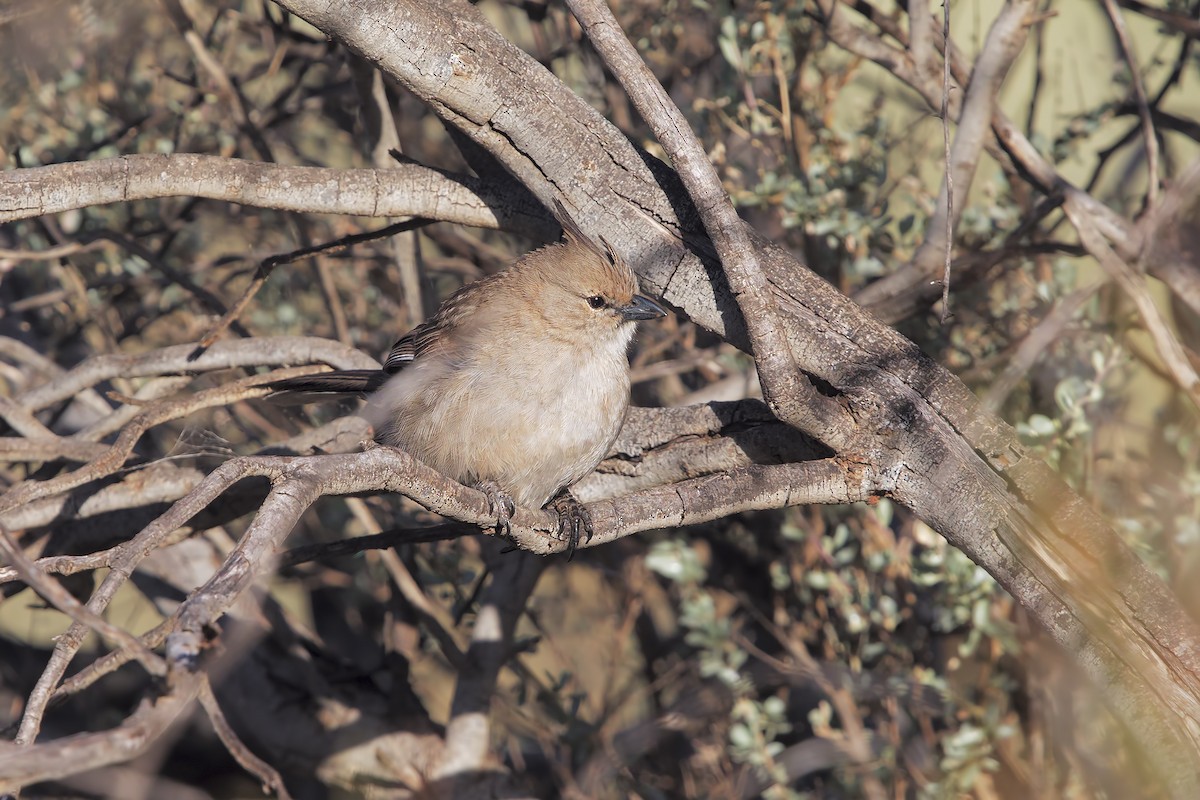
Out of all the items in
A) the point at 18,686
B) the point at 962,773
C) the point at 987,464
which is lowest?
the point at 18,686

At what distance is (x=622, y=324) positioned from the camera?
4.05 metres

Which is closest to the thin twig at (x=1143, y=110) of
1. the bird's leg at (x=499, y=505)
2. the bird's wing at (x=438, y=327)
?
the bird's wing at (x=438, y=327)

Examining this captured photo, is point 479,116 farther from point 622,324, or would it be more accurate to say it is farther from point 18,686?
point 18,686

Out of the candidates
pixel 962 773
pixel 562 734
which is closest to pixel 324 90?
pixel 562 734

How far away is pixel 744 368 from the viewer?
15.7 ft

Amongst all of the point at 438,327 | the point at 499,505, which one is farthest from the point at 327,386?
the point at 499,505

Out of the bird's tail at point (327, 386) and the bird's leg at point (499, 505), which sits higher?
the bird's leg at point (499, 505)

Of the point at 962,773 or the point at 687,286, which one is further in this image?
A: the point at 962,773

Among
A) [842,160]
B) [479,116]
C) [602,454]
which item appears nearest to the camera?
[479,116]

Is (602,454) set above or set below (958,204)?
below

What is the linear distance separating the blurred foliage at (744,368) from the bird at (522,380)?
38.9 inches

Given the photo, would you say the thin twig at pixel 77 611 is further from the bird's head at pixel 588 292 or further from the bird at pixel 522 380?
the bird's head at pixel 588 292

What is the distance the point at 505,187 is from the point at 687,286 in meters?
0.79

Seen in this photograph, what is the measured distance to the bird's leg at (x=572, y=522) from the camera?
10.1 ft
